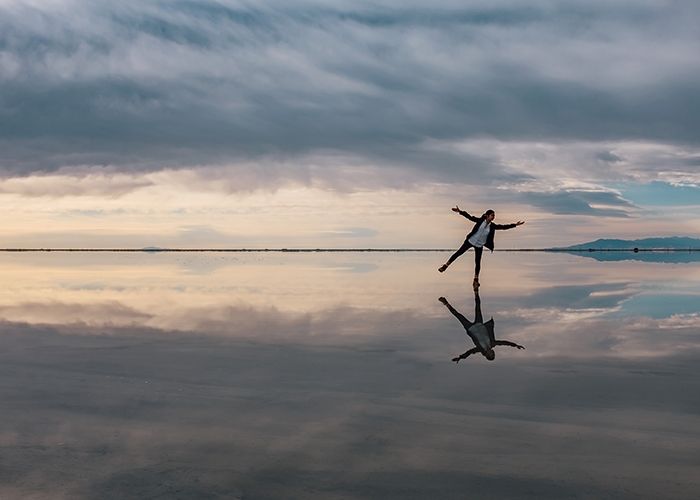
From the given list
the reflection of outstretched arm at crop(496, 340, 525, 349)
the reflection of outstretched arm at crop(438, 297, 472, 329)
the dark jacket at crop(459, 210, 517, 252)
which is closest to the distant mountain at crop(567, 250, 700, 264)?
the dark jacket at crop(459, 210, 517, 252)

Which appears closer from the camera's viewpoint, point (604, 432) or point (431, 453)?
point (431, 453)

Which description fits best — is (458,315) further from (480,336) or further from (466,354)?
(466,354)

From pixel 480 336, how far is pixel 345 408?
5619 millimetres

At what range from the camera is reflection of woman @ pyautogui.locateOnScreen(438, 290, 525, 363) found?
33.6 feet

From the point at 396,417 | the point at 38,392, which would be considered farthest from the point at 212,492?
the point at 38,392

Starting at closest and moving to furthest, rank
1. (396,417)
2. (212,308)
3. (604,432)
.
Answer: (604,432) < (396,417) < (212,308)

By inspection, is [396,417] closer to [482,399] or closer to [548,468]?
[482,399]

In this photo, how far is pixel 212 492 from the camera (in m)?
4.71

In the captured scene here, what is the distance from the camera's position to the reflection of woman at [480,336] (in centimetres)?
1023

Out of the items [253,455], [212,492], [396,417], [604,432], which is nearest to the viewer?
[212,492]

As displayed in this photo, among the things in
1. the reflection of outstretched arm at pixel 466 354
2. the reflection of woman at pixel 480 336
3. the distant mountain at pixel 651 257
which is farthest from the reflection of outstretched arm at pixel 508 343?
the distant mountain at pixel 651 257

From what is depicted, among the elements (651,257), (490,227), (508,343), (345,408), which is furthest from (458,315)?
(651,257)

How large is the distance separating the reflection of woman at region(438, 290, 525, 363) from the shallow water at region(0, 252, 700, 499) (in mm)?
232

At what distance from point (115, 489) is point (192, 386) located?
3.33 m
